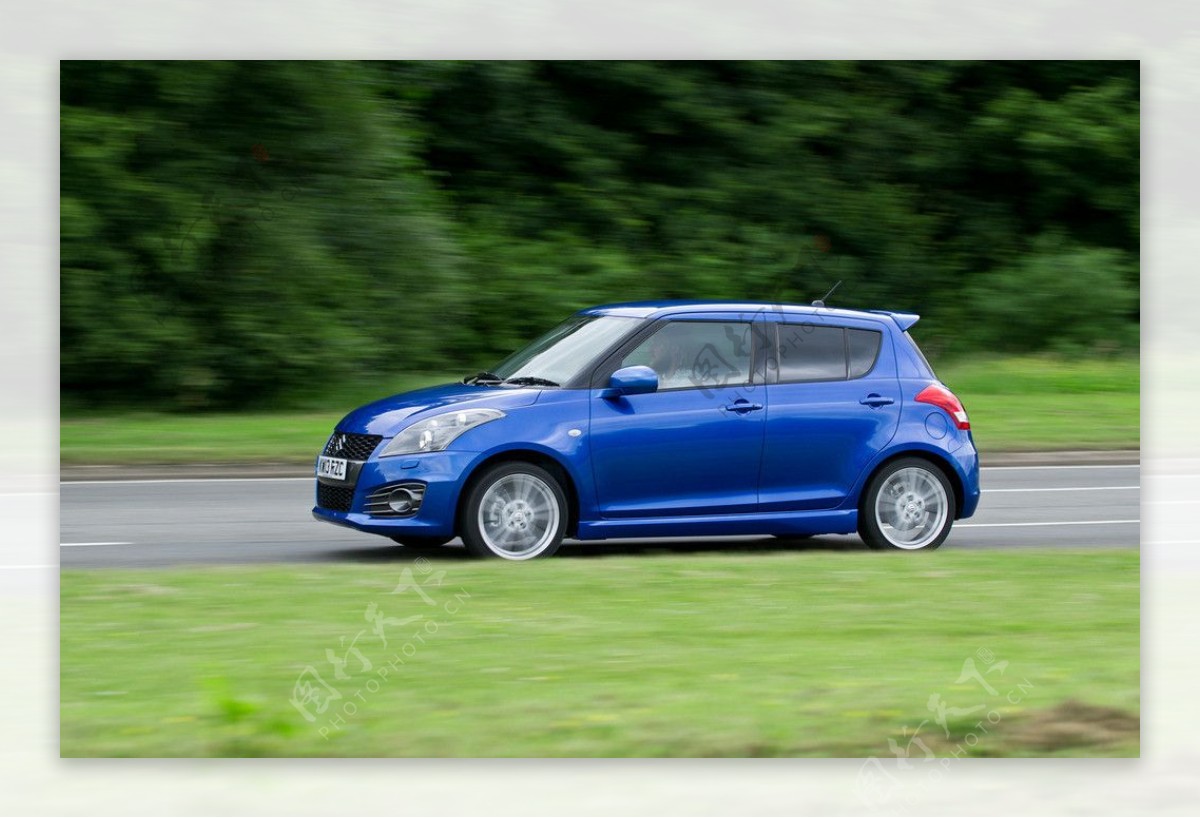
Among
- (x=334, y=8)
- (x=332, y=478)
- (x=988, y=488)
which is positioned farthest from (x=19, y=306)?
(x=988, y=488)

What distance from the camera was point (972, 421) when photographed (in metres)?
19.8

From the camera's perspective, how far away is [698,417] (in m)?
10.3

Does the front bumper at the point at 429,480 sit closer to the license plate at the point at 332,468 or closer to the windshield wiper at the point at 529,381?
the license plate at the point at 332,468

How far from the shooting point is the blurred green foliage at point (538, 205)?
57.8 ft

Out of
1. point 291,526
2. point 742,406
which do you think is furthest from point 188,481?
point 742,406

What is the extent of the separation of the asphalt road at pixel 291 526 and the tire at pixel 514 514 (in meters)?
0.39

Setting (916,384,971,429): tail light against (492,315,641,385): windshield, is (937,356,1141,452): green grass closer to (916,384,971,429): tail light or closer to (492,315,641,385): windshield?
(916,384,971,429): tail light

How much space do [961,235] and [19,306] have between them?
18975 mm

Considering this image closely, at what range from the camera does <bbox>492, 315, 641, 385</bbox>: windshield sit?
34.5 ft

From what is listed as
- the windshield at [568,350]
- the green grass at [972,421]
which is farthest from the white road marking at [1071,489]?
the windshield at [568,350]

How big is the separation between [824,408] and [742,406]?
563mm

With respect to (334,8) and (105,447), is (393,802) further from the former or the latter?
(105,447)

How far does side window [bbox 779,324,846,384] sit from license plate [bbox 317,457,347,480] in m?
2.83

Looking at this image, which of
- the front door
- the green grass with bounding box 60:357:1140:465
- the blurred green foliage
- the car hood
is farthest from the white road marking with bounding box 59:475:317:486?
the front door
